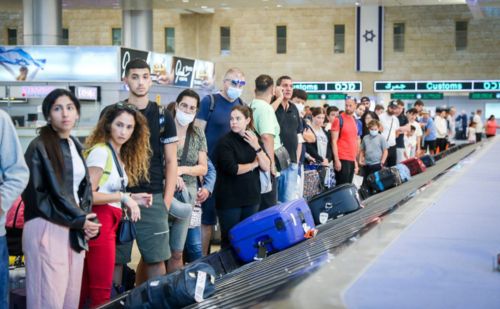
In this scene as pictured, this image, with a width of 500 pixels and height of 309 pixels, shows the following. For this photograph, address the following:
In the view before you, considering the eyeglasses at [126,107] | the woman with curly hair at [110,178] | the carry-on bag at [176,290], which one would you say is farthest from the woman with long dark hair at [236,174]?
the carry-on bag at [176,290]

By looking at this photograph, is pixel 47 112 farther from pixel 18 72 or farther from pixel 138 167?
pixel 18 72

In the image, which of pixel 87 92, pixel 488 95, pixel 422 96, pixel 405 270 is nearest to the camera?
pixel 405 270

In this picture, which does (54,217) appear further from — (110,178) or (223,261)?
(223,261)

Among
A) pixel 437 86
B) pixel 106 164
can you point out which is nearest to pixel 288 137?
pixel 106 164

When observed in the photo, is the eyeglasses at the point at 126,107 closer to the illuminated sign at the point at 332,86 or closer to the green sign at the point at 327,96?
the illuminated sign at the point at 332,86

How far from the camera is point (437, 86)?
34.2m

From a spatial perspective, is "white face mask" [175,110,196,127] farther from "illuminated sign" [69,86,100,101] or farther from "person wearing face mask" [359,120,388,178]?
"illuminated sign" [69,86,100,101]

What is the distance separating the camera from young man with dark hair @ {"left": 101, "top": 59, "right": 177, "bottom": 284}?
4633mm

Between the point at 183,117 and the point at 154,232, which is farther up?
the point at 183,117

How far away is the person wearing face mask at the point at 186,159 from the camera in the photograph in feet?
17.1

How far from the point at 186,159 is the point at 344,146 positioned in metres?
5.00

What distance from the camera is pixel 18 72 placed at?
21.1 meters

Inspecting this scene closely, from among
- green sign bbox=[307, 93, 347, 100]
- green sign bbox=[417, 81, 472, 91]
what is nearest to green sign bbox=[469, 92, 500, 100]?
green sign bbox=[417, 81, 472, 91]

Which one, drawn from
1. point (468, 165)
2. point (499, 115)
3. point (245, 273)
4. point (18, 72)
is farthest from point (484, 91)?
point (245, 273)
